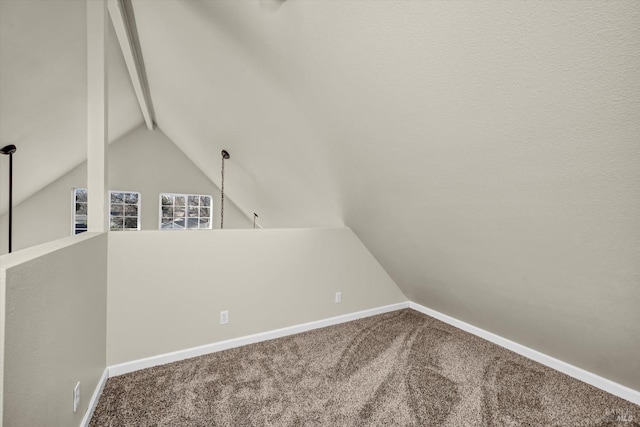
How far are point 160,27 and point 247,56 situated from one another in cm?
98

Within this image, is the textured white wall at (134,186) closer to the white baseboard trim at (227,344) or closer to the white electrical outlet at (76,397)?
the white baseboard trim at (227,344)

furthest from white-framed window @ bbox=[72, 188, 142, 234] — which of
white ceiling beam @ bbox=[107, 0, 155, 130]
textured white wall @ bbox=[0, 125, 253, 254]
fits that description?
white ceiling beam @ bbox=[107, 0, 155, 130]

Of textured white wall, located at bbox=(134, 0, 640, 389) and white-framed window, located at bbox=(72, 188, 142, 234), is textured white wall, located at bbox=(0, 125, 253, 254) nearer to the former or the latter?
white-framed window, located at bbox=(72, 188, 142, 234)

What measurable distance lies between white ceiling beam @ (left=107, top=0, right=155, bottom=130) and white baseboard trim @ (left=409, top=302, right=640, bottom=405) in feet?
13.1

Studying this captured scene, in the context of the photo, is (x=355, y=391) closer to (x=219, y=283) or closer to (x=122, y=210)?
(x=219, y=283)

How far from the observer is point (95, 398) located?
5.34 feet

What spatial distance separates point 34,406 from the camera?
0.93 metres

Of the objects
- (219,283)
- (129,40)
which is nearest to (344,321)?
(219,283)

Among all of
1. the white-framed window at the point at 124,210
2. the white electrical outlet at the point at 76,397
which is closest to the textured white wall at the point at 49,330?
the white electrical outlet at the point at 76,397

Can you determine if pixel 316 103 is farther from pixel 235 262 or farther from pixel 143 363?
pixel 143 363

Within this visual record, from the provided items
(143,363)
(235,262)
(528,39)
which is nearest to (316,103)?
(528,39)

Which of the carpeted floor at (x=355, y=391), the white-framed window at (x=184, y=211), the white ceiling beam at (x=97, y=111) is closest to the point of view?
the carpeted floor at (x=355, y=391)

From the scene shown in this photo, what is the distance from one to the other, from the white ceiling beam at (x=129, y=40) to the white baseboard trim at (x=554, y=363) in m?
4.00

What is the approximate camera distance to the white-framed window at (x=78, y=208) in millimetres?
4961
